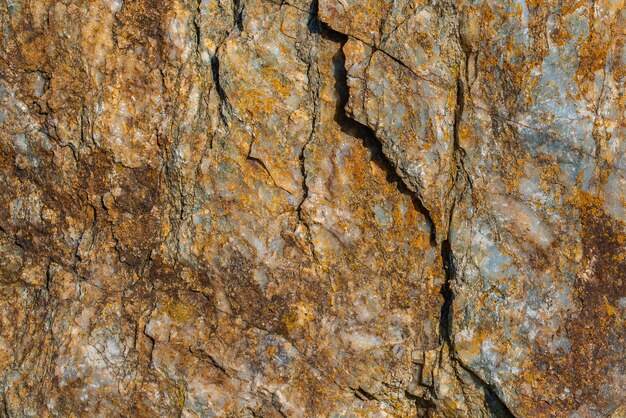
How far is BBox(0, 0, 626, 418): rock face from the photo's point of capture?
5.00m

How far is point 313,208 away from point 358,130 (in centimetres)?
70

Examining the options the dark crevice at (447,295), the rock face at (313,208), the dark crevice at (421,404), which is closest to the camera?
the rock face at (313,208)

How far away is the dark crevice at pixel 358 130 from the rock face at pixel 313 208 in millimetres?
22

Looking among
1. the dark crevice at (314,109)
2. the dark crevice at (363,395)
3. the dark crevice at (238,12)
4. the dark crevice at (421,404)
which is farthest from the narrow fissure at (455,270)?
the dark crevice at (238,12)

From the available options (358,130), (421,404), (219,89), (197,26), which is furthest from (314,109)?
(421,404)

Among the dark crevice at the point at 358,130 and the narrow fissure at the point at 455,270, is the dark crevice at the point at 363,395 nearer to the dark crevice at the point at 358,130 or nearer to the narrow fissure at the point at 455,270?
the narrow fissure at the point at 455,270

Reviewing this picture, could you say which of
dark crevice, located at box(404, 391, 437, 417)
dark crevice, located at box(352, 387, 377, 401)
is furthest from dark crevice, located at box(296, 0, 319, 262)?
dark crevice, located at box(404, 391, 437, 417)

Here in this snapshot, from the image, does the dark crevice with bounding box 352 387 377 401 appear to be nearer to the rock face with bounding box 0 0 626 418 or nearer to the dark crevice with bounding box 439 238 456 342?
the rock face with bounding box 0 0 626 418

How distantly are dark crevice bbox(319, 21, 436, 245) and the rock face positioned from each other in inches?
0.9

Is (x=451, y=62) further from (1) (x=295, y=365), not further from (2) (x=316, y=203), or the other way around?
(1) (x=295, y=365)

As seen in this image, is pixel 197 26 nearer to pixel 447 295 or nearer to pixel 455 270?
pixel 455 270

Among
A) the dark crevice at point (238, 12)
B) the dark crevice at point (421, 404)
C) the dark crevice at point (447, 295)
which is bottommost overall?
the dark crevice at point (421, 404)

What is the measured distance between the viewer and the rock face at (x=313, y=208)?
5.00m

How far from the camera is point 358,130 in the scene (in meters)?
5.23
